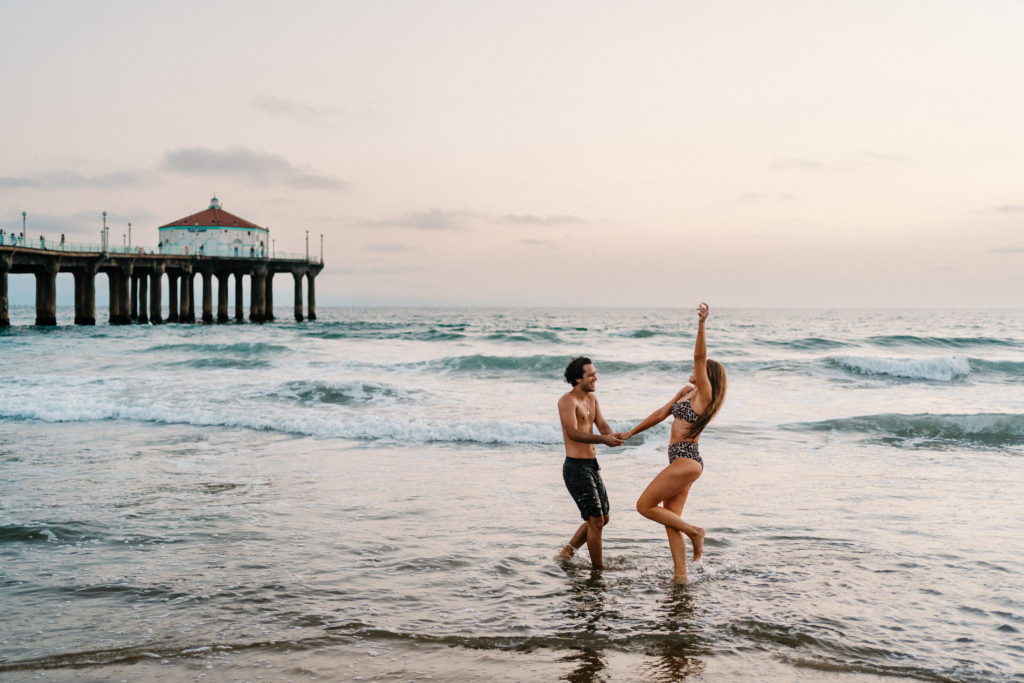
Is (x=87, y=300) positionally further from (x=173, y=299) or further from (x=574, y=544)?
(x=574, y=544)

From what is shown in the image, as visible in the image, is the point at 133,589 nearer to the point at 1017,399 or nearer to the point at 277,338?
the point at 1017,399

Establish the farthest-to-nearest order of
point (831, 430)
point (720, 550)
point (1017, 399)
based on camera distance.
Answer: point (1017, 399) → point (831, 430) → point (720, 550)

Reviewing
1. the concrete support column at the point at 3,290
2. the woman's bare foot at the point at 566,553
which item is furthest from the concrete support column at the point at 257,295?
the woman's bare foot at the point at 566,553

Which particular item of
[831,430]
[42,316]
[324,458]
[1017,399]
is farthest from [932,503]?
[42,316]

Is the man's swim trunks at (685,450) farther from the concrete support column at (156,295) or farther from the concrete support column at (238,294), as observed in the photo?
the concrete support column at (238,294)

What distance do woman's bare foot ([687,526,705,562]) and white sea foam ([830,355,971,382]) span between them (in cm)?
2178

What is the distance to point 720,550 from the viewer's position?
6371 mm

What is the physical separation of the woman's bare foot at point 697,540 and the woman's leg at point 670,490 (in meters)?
0.05

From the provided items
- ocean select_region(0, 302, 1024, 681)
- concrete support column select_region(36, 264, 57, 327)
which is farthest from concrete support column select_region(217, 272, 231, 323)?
ocean select_region(0, 302, 1024, 681)

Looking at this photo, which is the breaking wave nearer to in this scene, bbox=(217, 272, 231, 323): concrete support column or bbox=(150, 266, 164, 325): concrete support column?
bbox=(150, 266, 164, 325): concrete support column

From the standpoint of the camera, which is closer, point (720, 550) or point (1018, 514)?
point (720, 550)

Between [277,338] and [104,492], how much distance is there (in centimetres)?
3405

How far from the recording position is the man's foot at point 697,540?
569 centimetres

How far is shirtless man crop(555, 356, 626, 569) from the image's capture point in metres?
5.69
